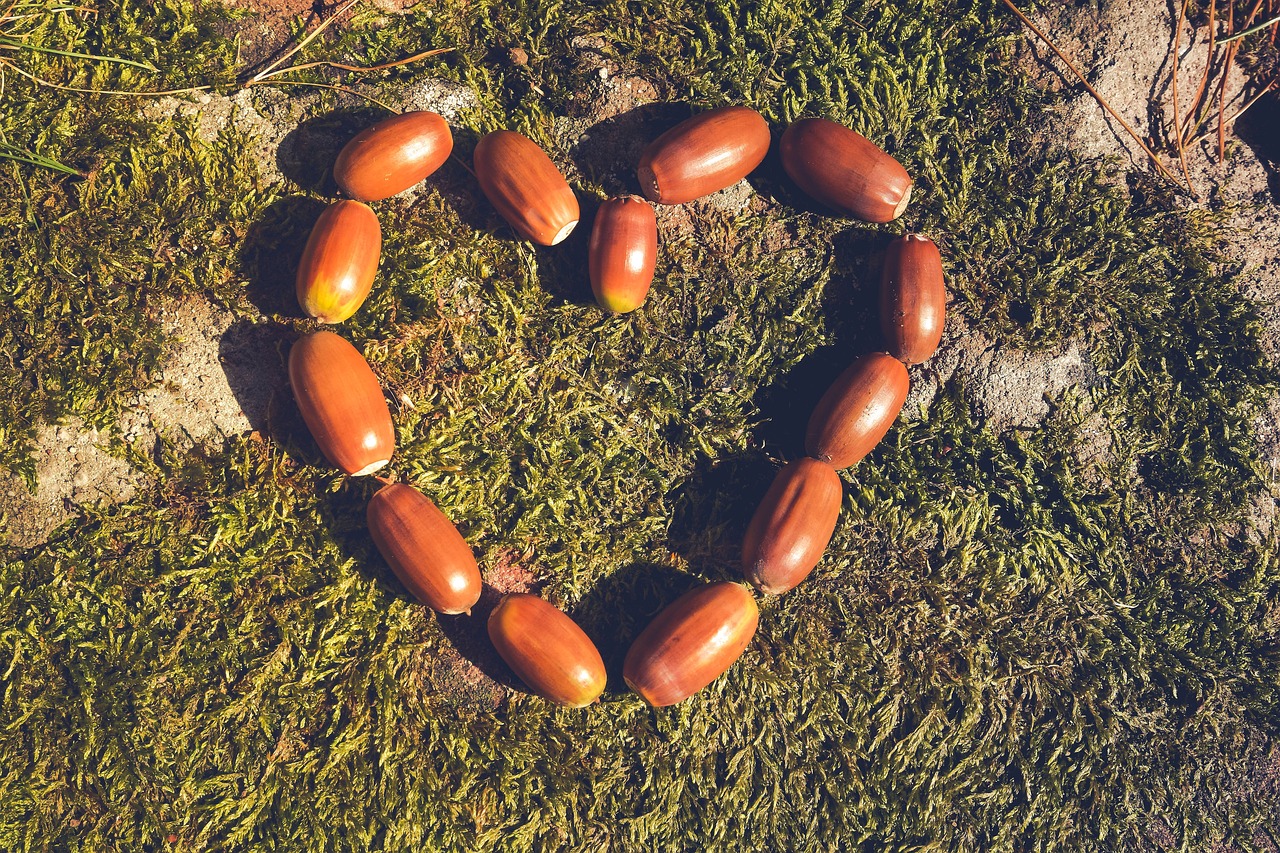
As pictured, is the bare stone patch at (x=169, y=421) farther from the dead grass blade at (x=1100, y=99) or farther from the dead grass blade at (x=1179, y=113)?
the dead grass blade at (x=1179, y=113)

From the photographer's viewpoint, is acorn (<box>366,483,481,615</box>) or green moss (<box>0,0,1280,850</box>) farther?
green moss (<box>0,0,1280,850</box>)

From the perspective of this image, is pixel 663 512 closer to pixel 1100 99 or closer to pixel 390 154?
pixel 390 154

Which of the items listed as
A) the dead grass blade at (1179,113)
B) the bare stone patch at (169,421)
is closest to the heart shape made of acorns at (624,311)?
the bare stone patch at (169,421)

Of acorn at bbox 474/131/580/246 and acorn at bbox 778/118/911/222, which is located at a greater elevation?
acorn at bbox 778/118/911/222

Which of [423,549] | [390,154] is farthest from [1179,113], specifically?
[423,549]

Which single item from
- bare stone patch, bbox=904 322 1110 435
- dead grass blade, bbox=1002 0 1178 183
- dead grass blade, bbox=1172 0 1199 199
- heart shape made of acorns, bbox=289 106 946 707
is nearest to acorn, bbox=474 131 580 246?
heart shape made of acorns, bbox=289 106 946 707

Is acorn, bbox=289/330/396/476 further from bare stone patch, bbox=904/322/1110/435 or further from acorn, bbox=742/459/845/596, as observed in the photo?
bare stone patch, bbox=904/322/1110/435

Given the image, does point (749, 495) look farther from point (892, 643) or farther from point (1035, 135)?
point (1035, 135)
